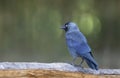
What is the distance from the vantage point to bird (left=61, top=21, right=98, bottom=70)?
2107 millimetres

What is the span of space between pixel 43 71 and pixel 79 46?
0.21 meters

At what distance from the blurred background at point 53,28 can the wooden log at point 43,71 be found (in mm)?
1199

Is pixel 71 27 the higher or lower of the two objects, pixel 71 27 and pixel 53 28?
the higher

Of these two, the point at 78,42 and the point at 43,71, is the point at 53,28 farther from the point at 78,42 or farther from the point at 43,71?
the point at 43,71

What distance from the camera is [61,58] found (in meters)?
3.29

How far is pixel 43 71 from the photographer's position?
201 centimetres

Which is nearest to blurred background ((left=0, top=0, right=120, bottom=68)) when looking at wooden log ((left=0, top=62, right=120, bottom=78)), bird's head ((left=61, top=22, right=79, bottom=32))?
bird's head ((left=61, top=22, right=79, bottom=32))

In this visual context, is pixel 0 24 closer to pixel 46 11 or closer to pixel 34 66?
pixel 46 11

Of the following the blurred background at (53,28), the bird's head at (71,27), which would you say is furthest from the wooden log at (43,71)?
the blurred background at (53,28)

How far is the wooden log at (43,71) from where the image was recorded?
6.52 ft

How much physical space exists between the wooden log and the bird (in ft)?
0.14

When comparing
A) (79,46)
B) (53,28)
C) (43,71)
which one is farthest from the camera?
(53,28)

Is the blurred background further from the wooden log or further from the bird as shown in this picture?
the wooden log

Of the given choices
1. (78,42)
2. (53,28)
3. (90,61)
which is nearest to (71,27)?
(78,42)
